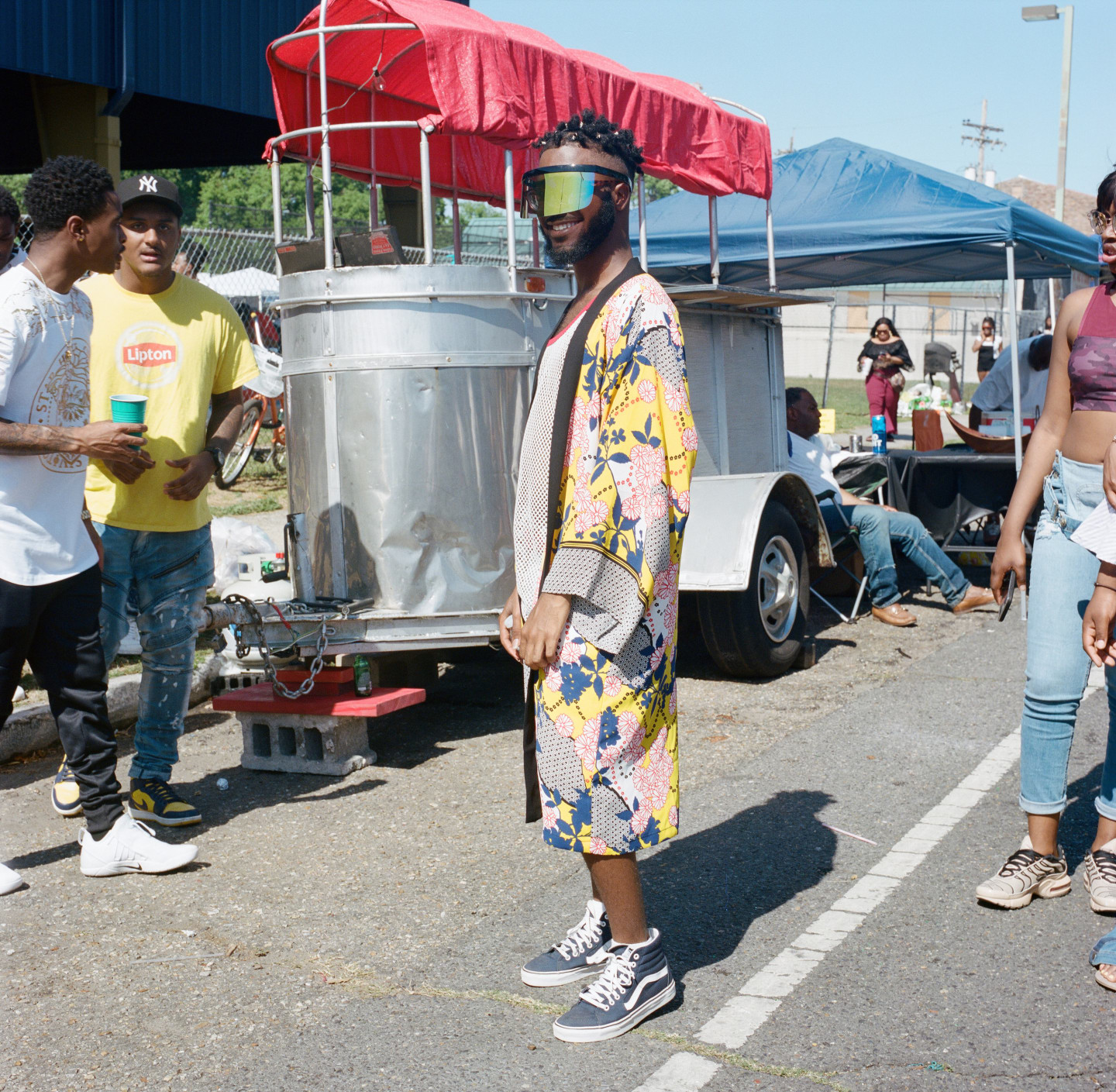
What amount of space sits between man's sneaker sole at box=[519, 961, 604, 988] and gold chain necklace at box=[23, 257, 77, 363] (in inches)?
94.6

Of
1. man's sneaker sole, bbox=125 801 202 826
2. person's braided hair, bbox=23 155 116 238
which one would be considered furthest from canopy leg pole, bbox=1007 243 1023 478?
person's braided hair, bbox=23 155 116 238

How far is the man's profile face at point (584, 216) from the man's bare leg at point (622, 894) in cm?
145

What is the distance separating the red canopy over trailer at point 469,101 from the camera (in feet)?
17.5

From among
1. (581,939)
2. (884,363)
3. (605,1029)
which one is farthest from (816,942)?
(884,363)

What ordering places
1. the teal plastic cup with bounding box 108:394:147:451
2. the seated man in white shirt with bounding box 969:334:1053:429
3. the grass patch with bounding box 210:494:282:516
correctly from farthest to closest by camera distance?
the grass patch with bounding box 210:494:282:516, the seated man in white shirt with bounding box 969:334:1053:429, the teal plastic cup with bounding box 108:394:147:451

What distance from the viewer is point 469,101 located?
17.4 ft

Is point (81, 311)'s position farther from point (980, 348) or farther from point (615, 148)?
point (980, 348)

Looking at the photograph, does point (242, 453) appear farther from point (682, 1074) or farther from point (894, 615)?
point (682, 1074)

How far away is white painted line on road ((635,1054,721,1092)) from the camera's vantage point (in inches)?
110

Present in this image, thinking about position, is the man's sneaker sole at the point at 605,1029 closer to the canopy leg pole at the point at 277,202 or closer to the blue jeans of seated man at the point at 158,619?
the blue jeans of seated man at the point at 158,619

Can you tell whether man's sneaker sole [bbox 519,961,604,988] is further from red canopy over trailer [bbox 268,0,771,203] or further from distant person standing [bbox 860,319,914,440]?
distant person standing [bbox 860,319,914,440]

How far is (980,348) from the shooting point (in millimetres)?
21375

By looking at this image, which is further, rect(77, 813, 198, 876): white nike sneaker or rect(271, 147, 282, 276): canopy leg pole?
rect(271, 147, 282, 276): canopy leg pole

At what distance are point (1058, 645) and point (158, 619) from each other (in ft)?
9.99
